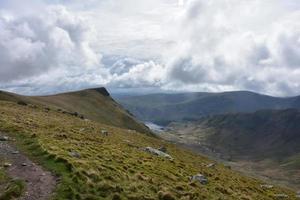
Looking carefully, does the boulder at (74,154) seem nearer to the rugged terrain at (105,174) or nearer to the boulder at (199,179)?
the rugged terrain at (105,174)

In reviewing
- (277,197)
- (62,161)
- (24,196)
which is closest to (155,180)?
(62,161)

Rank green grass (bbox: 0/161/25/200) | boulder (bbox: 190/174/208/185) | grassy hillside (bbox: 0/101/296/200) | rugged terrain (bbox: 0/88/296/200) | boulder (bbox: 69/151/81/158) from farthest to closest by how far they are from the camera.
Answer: boulder (bbox: 190/174/208/185) < boulder (bbox: 69/151/81/158) < grassy hillside (bbox: 0/101/296/200) < rugged terrain (bbox: 0/88/296/200) < green grass (bbox: 0/161/25/200)

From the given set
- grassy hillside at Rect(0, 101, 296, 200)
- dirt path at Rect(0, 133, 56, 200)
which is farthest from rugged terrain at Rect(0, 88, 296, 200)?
dirt path at Rect(0, 133, 56, 200)

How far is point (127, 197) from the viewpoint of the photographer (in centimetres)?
2694

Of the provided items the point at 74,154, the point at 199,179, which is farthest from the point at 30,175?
the point at 199,179

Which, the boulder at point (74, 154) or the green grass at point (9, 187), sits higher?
the boulder at point (74, 154)

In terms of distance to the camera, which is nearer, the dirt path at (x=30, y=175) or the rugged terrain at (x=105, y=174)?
the dirt path at (x=30, y=175)

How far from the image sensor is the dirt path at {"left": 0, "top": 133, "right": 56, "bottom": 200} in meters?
24.5

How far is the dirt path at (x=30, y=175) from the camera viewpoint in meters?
24.5

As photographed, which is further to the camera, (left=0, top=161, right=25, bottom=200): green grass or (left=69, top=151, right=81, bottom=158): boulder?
(left=69, top=151, right=81, bottom=158): boulder

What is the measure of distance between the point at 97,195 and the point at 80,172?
3.72 m

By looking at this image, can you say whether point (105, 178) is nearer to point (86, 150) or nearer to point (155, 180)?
point (155, 180)

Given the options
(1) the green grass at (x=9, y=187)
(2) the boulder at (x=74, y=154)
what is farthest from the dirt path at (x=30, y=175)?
(2) the boulder at (x=74, y=154)

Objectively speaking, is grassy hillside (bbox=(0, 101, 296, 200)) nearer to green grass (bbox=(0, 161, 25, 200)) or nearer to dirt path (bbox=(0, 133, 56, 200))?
dirt path (bbox=(0, 133, 56, 200))
